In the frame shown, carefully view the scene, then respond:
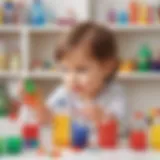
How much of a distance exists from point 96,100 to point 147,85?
101cm

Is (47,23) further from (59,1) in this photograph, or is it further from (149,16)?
(149,16)

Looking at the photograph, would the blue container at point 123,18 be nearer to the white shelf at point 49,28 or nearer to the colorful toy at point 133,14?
the colorful toy at point 133,14

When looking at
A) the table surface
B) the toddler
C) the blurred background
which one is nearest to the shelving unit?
the blurred background

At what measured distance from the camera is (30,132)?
99 cm

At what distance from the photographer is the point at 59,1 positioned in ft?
7.34

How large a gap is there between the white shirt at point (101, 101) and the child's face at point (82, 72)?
0.03 m

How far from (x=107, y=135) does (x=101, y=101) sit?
1.09ft

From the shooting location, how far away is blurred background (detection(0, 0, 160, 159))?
7.02 feet

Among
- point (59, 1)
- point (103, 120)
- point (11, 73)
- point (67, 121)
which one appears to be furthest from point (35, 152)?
point (59, 1)

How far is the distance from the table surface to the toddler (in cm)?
26

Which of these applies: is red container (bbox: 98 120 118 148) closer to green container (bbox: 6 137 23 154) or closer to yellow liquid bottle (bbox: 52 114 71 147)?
yellow liquid bottle (bbox: 52 114 71 147)

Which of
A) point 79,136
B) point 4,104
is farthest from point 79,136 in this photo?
point 4,104

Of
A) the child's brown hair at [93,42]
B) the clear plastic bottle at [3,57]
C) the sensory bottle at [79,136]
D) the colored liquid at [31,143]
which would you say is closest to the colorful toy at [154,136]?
the sensory bottle at [79,136]

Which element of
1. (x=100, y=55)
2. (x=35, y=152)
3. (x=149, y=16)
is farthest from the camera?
(x=149, y=16)
